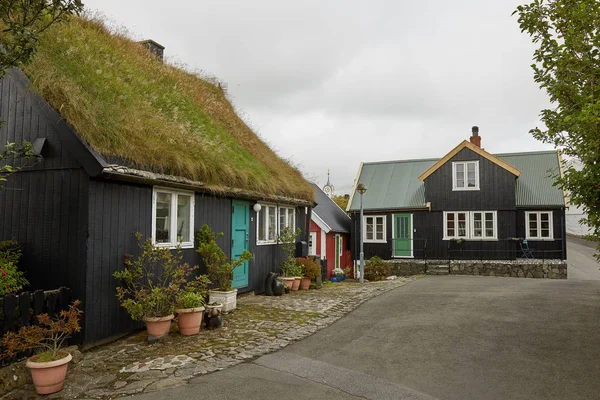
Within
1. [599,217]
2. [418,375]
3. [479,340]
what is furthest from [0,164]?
[599,217]

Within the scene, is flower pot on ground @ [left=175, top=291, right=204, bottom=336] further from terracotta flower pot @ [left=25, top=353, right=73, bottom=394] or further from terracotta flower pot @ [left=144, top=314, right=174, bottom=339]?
terracotta flower pot @ [left=25, top=353, right=73, bottom=394]

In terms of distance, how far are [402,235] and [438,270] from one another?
296 centimetres

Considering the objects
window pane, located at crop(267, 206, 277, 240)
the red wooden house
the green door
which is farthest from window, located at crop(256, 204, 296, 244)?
the green door

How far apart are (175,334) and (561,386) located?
20.0 feet

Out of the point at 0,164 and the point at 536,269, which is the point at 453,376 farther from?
the point at 536,269

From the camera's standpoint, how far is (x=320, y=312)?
10.2m

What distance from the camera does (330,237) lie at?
23969 millimetres

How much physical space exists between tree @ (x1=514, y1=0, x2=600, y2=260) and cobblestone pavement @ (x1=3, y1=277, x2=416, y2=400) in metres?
5.07

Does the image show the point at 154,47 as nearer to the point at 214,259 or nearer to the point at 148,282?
the point at 214,259

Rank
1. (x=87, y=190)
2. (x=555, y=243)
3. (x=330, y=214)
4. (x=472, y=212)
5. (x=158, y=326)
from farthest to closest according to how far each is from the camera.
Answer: (x=330, y=214) < (x=472, y=212) < (x=555, y=243) < (x=158, y=326) < (x=87, y=190)

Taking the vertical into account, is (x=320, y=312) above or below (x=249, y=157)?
below

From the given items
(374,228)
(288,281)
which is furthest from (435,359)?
(374,228)

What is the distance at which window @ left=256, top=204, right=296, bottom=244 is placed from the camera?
1315 centimetres

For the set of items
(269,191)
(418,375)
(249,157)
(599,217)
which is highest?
(249,157)
